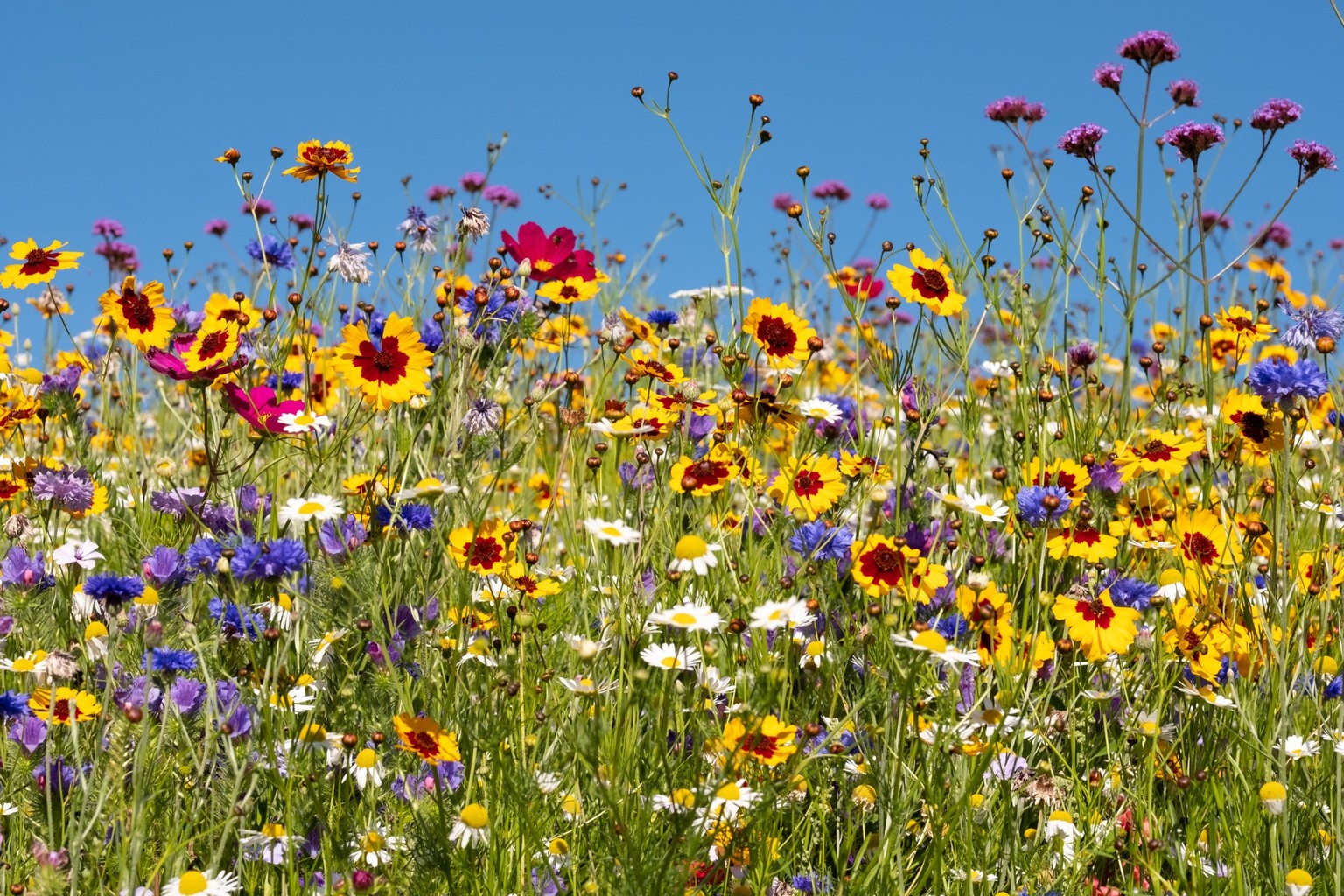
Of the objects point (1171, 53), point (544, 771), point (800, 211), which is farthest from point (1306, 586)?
point (1171, 53)

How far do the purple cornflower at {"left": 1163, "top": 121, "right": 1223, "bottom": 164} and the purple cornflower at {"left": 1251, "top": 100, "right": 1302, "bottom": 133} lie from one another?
17cm

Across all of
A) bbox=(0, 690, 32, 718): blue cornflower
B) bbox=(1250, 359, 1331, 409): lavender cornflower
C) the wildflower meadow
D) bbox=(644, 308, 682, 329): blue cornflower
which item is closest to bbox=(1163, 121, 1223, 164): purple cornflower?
the wildflower meadow

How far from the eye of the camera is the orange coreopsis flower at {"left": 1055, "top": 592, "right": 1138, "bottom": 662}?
71.2 inches

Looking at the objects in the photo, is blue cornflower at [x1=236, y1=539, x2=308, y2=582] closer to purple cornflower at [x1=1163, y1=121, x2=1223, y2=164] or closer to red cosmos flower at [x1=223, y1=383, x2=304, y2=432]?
red cosmos flower at [x1=223, y1=383, x2=304, y2=432]

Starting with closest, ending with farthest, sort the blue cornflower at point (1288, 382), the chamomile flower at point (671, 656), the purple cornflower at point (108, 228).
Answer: the chamomile flower at point (671, 656) → the blue cornflower at point (1288, 382) → the purple cornflower at point (108, 228)

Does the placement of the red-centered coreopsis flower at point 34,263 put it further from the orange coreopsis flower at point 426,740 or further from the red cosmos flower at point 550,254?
the orange coreopsis flower at point 426,740

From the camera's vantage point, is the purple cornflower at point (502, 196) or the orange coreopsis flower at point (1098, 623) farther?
the purple cornflower at point (502, 196)

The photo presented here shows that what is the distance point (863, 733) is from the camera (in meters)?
1.61

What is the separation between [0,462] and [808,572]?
1866 millimetres

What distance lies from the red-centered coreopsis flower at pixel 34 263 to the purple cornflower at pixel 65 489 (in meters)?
0.35

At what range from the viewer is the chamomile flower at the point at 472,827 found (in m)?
1.34

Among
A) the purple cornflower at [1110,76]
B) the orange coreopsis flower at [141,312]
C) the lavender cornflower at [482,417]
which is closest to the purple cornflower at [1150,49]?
the purple cornflower at [1110,76]

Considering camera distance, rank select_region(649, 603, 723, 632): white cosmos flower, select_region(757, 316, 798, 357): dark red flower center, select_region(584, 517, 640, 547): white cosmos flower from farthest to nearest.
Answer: select_region(757, 316, 798, 357): dark red flower center < select_region(584, 517, 640, 547): white cosmos flower < select_region(649, 603, 723, 632): white cosmos flower

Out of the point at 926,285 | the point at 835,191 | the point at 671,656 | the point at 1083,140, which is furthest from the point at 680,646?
the point at 835,191
